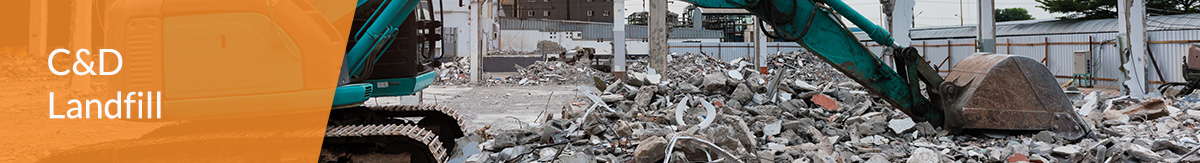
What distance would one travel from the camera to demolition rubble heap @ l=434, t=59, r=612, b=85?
21.5 metres

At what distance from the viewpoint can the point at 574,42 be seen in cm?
4809

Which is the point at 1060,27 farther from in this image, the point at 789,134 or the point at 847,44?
the point at 789,134

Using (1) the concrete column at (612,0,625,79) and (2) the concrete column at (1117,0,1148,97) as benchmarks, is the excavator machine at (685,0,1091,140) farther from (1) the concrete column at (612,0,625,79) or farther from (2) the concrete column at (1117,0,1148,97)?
(1) the concrete column at (612,0,625,79)

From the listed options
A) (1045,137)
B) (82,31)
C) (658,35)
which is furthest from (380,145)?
(658,35)

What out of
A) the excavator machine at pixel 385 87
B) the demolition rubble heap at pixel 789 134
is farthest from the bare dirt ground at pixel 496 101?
the excavator machine at pixel 385 87

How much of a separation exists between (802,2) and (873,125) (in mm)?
1209

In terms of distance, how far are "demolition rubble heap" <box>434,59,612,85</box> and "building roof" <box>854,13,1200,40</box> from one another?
10386 millimetres

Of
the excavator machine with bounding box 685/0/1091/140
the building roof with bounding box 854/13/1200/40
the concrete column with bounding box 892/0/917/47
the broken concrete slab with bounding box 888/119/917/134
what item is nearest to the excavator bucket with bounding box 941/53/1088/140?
the excavator machine with bounding box 685/0/1091/140

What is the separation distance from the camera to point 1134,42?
45.1 feet

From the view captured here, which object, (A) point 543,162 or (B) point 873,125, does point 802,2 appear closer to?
(B) point 873,125

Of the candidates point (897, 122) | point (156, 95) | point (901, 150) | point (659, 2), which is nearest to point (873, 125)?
point (897, 122)

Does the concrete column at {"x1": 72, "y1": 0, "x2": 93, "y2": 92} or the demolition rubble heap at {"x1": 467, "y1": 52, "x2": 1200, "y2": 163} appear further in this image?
the demolition rubble heap at {"x1": 467, "y1": 52, "x2": 1200, "y2": 163}

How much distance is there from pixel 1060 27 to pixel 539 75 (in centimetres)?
1439
